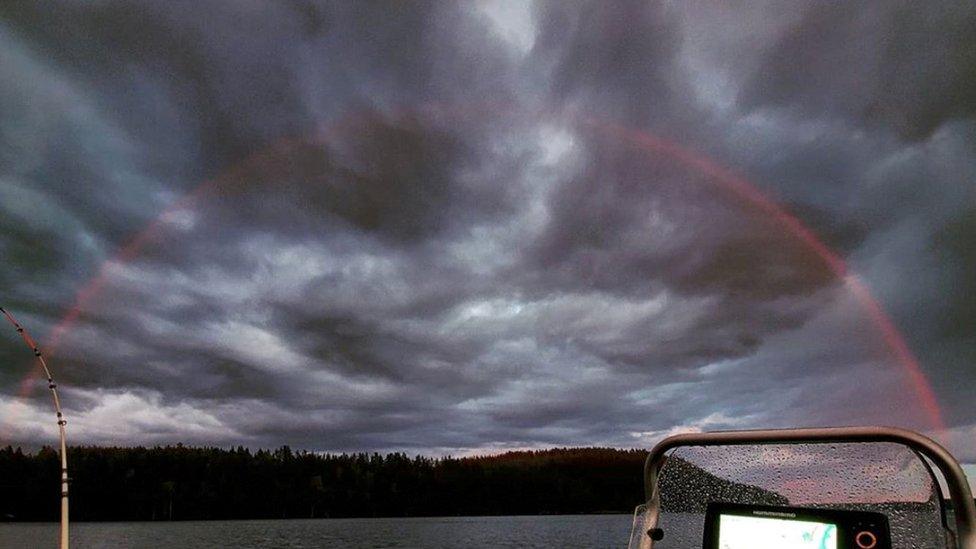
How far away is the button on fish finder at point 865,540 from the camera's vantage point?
6.90 feet

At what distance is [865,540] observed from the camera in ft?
6.93

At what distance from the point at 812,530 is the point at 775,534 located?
0.11 meters

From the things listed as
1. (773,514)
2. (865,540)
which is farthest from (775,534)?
(865,540)

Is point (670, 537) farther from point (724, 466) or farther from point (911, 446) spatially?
point (911, 446)

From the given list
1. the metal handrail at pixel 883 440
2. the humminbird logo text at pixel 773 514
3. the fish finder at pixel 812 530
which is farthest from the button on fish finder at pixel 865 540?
the metal handrail at pixel 883 440

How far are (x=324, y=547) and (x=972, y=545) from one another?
128480mm

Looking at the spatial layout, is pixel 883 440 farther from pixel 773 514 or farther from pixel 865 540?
pixel 773 514

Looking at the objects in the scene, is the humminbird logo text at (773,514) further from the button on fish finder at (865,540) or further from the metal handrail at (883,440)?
the metal handrail at (883,440)

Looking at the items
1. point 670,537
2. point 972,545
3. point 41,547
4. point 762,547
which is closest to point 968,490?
point 972,545

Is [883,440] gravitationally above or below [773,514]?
above

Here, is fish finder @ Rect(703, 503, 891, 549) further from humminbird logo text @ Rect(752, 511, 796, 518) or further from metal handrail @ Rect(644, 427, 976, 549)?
metal handrail @ Rect(644, 427, 976, 549)

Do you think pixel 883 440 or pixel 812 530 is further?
pixel 883 440

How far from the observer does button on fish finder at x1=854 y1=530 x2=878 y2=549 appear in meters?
2.10

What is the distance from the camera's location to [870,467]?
90.2 inches
